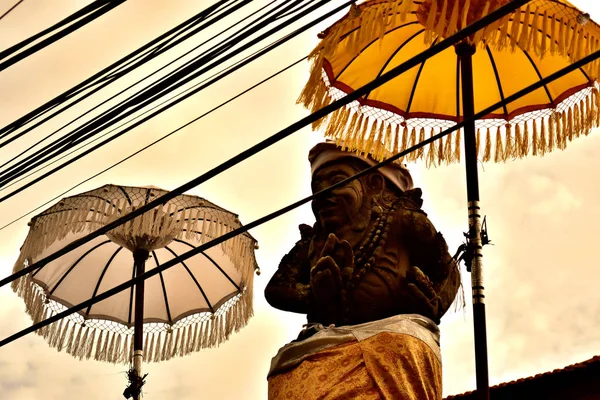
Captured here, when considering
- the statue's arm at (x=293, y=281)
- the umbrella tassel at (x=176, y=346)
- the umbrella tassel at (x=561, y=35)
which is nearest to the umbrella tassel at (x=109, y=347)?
the umbrella tassel at (x=176, y=346)

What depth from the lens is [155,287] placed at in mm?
8039

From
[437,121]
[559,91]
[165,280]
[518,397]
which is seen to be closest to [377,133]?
[437,121]

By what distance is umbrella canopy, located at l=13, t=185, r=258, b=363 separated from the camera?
290 inches

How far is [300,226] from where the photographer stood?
5.88 m

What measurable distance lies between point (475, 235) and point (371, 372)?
77cm

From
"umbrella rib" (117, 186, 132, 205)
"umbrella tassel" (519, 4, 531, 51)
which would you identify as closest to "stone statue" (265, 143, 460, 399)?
"umbrella tassel" (519, 4, 531, 51)

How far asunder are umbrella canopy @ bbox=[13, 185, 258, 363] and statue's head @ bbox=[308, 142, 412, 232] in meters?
1.67

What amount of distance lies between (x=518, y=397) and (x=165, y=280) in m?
2.82

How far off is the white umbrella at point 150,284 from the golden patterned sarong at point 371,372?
7.62 feet

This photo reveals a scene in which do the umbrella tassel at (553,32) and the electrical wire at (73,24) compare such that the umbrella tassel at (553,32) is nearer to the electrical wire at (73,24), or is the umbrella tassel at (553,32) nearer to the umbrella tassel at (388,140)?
the umbrella tassel at (388,140)

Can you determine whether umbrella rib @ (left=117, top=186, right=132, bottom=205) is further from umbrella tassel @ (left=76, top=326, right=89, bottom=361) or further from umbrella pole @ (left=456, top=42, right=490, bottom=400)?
umbrella pole @ (left=456, top=42, right=490, bottom=400)

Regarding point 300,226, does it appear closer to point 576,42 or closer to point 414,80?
point 414,80

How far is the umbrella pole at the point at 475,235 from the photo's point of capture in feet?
14.9

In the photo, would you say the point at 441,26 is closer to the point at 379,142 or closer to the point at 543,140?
the point at 379,142
